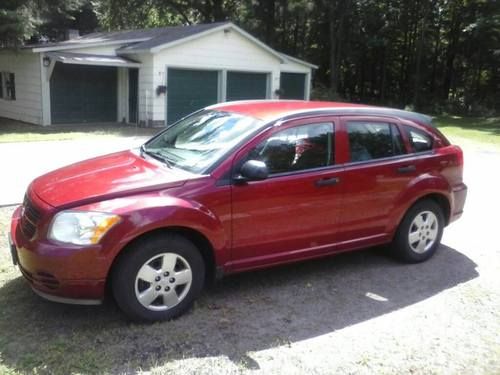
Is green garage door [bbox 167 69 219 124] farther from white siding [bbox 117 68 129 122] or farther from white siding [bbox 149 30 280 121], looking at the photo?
white siding [bbox 117 68 129 122]

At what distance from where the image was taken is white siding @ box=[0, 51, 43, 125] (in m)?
18.8

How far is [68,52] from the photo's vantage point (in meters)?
18.5

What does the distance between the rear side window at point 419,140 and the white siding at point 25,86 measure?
1652 centimetres

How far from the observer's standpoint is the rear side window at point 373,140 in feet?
15.7

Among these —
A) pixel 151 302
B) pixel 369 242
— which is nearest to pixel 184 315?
pixel 151 302

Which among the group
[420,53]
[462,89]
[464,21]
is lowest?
[462,89]

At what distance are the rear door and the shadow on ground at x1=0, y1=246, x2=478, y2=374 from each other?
1.53 feet

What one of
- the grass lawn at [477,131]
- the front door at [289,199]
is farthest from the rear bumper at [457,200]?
the grass lawn at [477,131]

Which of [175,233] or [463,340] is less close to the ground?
[175,233]

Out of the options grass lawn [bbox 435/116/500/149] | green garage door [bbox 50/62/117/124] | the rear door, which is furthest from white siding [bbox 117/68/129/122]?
the rear door

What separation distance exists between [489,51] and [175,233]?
3394 centimetres

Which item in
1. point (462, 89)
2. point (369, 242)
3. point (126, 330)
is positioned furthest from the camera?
point (462, 89)

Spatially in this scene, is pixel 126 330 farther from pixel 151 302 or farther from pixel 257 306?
pixel 257 306

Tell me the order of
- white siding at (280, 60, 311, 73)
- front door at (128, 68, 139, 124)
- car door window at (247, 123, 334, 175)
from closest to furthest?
car door window at (247, 123, 334, 175) < front door at (128, 68, 139, 124) < white siding at (280, 60, 311, 73)
